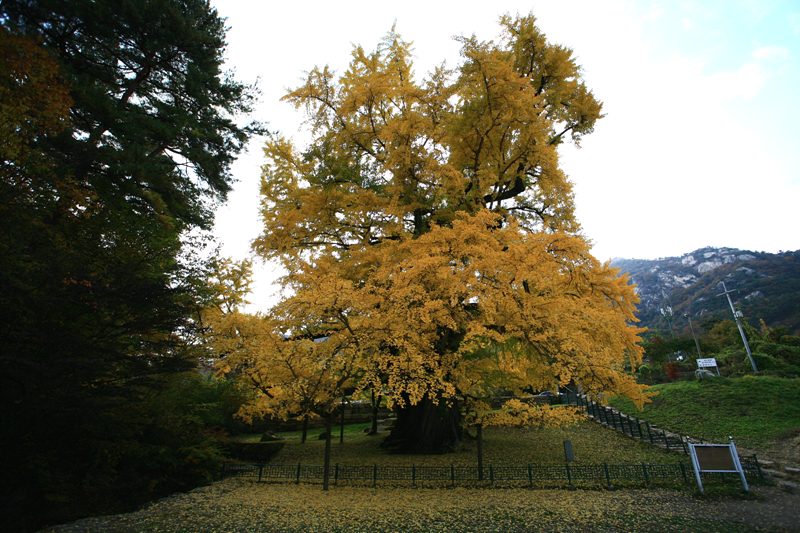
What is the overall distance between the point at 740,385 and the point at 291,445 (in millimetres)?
24060

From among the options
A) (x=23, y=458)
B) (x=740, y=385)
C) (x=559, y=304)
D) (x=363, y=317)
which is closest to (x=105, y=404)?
(x=23, y=458)

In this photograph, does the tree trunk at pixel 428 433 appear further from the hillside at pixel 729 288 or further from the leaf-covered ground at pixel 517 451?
the hillside at pixel 729 288

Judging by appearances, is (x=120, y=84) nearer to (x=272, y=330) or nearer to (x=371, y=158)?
(x=371, y=158)

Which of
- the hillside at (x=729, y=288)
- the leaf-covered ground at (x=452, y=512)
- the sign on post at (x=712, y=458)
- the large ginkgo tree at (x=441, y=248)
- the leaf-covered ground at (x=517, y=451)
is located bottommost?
the leaf-covered ground at (x=452, y=512)

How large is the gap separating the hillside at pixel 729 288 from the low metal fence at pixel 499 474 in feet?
133

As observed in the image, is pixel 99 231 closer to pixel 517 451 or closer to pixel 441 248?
pixel 441 248

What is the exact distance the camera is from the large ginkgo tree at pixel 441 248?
324 inches

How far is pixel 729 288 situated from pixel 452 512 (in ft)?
293

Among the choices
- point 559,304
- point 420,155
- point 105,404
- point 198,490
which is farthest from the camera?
point 420,155

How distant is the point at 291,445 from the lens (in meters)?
16.4

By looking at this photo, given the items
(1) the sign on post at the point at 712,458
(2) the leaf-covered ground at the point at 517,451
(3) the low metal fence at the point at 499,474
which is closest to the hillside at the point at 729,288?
(2) the leaf-covered ground at the point at 517,451

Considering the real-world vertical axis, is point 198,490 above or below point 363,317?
below

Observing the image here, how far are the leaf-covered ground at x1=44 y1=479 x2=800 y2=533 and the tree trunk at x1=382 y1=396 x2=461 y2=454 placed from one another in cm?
398

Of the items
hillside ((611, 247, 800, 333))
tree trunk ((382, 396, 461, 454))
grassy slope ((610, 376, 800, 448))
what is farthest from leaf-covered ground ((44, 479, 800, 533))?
hillside ((611, 247, 800, 333))
